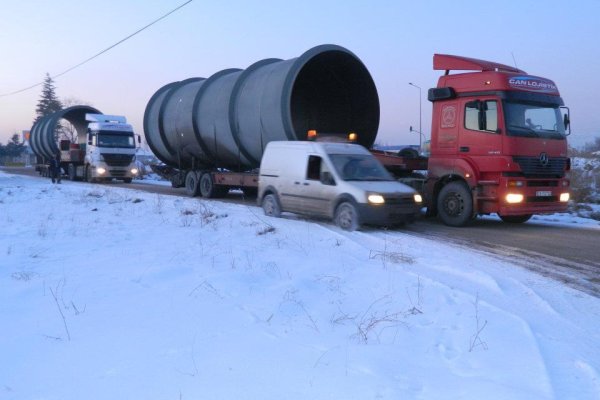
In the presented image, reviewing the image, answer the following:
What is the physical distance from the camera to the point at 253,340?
165 inches

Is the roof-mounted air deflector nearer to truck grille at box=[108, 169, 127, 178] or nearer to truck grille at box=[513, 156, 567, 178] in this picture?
truck grille at box=[513, 156, 567, 178]

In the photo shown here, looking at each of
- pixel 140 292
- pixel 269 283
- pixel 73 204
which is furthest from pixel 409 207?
pixel 73 204

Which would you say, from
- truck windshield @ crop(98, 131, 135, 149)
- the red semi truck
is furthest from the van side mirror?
truck windshield @ crop(98, 131, 135, 149)

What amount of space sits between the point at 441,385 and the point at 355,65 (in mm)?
12427

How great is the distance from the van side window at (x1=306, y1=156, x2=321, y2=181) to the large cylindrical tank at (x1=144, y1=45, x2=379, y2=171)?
216 cm

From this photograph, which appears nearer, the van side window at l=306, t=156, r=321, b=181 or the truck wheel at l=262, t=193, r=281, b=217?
the van side window at l=306, t=156, r=321, b=181

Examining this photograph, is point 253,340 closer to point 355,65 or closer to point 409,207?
point 409,207

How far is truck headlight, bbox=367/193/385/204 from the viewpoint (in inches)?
398

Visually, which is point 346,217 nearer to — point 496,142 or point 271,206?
point 271,206

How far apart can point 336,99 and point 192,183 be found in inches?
243

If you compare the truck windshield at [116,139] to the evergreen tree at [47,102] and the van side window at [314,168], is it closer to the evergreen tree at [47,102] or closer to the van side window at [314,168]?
the van side window at [314,168]

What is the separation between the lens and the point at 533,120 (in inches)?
439

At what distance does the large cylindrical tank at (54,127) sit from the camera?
1230 inches

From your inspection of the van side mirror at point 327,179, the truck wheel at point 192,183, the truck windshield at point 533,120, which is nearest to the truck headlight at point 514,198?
the truck windshield at point 533,120
